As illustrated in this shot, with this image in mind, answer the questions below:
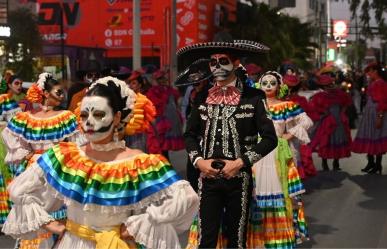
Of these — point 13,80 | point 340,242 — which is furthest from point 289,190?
point 13,80

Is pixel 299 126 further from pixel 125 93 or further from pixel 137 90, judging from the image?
pixel 125 93

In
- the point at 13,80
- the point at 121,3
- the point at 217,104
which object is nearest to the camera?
the point at 217,104

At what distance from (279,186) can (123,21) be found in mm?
35763

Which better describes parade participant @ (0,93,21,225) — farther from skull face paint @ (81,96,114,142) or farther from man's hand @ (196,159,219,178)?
skull face paint @ (81,96,114,142)

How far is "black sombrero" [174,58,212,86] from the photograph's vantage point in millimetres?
5934

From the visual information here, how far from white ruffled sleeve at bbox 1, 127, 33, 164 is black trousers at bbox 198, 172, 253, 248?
7.60 ft

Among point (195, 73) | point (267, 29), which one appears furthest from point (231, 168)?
point (267, 29)

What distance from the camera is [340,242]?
7.83 meters

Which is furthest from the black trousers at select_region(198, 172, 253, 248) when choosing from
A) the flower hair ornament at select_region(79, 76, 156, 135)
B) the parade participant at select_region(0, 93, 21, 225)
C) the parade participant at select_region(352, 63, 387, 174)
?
the parade participant at select_region(352, 63, 387, 174)

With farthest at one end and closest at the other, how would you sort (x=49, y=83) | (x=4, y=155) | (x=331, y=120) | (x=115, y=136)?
(x=331, y=120) < (x=4, y=155) < (x=49, y=83) < (x=115, y=136)

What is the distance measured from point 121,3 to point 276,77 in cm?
3497

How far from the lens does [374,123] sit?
514 inches

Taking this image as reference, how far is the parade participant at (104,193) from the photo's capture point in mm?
3697

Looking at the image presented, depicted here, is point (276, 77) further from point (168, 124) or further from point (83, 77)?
point (168, 124)
